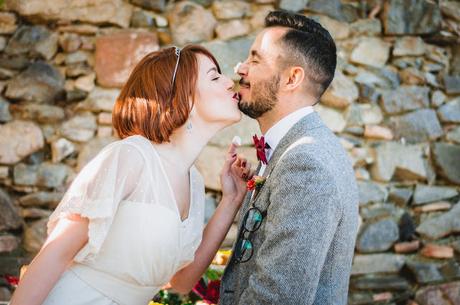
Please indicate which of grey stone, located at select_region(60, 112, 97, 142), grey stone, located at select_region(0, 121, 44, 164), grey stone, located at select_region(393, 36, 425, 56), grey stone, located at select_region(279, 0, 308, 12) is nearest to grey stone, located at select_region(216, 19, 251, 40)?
grey stone, located at select_region(279, 0, 308, 12)

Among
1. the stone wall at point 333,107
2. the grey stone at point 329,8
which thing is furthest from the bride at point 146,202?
the grey stone at point 329,8

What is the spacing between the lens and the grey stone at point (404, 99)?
3.77 meters

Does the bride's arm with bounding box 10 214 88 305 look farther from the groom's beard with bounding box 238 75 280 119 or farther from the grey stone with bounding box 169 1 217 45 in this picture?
the grey stone with bounding box 169 1 217 45

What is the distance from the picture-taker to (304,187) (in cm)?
159

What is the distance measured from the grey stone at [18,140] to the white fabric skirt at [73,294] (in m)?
1.72

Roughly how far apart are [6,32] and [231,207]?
2.20m

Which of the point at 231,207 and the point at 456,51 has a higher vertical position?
the point at 231,207

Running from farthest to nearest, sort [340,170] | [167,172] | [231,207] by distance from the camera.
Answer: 1. [231,207]
2. [167,172]
3. [340,170]

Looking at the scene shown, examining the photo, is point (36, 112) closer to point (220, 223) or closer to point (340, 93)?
point (220, 223)

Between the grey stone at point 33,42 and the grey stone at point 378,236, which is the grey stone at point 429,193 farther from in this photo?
the grey stone at point 33,42

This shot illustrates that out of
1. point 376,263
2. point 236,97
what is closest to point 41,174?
point 236,97

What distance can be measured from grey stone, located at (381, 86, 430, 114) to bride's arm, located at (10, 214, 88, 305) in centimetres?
268

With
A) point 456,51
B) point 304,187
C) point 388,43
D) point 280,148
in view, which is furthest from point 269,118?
point 456,51

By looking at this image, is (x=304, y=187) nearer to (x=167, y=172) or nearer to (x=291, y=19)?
(x=167, y=172)
